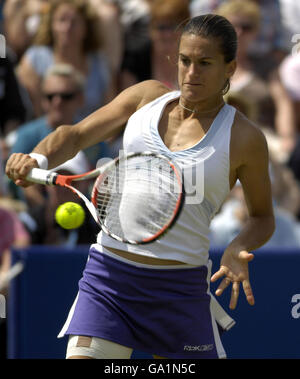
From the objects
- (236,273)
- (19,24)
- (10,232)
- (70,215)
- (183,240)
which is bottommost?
(10,232)

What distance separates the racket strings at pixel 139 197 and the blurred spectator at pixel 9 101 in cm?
376

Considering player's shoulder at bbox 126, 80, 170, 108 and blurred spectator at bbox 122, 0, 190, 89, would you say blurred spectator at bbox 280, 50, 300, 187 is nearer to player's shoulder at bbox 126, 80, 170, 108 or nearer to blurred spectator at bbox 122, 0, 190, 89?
blurred spectator at bbox 122, 0, 190, 89

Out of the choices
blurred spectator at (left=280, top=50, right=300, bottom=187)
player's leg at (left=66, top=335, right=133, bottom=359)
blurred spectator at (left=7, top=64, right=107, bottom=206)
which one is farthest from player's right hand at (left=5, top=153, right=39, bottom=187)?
blurred spectator at (left=280, top=50, right=300, bottom=187)

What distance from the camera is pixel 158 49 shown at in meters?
7.48

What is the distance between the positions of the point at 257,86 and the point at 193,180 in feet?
13.6

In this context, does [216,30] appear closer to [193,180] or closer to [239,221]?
[193,180]

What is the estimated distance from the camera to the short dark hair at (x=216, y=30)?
141 inches

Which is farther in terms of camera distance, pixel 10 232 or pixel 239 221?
pixel 239 221

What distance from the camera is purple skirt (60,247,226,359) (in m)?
3.63

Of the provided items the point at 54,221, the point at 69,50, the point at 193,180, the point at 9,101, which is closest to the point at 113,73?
the point at 69,50

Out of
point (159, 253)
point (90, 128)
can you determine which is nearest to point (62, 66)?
point (90, 128)

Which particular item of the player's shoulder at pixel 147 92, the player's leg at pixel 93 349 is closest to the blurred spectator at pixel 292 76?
the player's shoulder at pixel 147 92

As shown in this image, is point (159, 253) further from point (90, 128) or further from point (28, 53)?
point (28, 53)

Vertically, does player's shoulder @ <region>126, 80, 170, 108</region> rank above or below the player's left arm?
above
